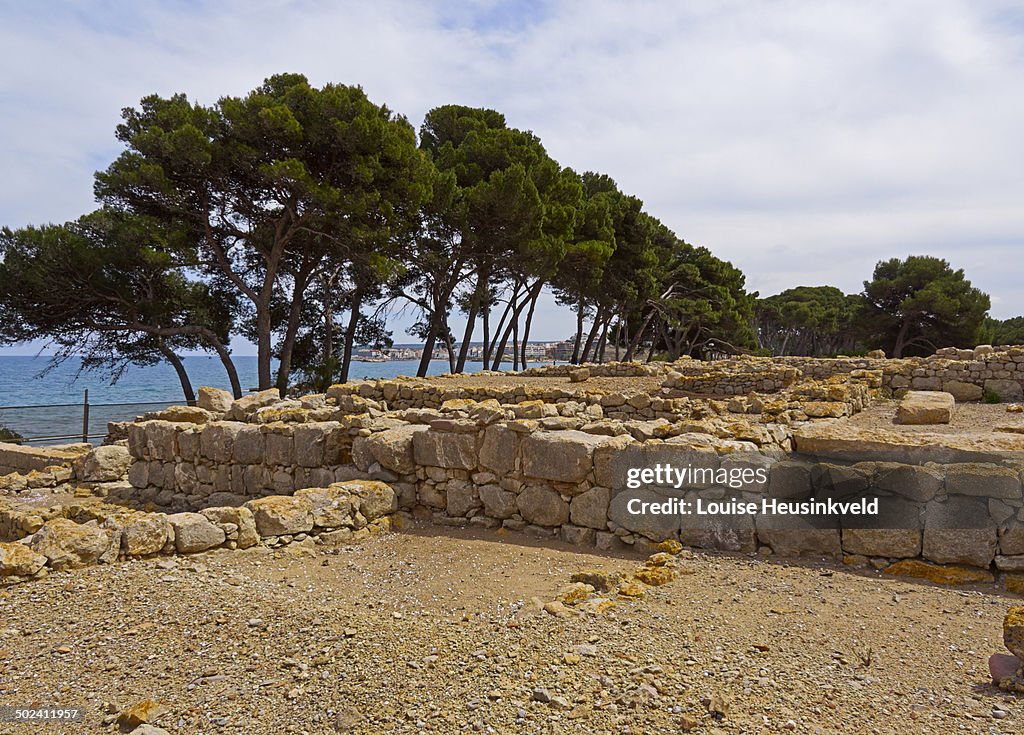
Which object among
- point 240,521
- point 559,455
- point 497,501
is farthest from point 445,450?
point 240,521

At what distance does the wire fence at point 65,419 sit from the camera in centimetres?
1543

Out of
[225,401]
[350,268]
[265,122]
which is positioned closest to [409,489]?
[225,401]

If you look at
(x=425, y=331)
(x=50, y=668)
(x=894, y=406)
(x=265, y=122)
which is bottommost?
(x=50, y=668)

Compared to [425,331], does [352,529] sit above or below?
below

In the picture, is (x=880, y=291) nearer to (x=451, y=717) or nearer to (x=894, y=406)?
(x=894, y=406)

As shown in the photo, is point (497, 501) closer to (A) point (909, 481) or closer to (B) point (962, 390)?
(A) point (909, 481)

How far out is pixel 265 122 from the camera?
1686 centimetres

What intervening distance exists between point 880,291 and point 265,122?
34.8m

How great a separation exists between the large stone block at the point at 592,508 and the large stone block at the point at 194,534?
3.19 m

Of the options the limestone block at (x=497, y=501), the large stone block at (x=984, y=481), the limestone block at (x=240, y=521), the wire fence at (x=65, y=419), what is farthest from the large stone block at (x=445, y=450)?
the wire fence at (x=65, y=419)

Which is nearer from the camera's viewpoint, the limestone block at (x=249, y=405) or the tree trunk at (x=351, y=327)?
the limestone block at (x=249, y=405)

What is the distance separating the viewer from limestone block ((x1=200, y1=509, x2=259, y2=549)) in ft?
18.8

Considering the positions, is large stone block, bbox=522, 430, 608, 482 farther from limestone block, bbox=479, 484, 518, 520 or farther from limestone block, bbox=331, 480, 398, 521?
limestone block, bbox=331, 480, 398, 521

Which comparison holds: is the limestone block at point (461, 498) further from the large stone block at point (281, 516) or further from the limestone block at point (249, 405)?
the limestone block at point (249, 405)
